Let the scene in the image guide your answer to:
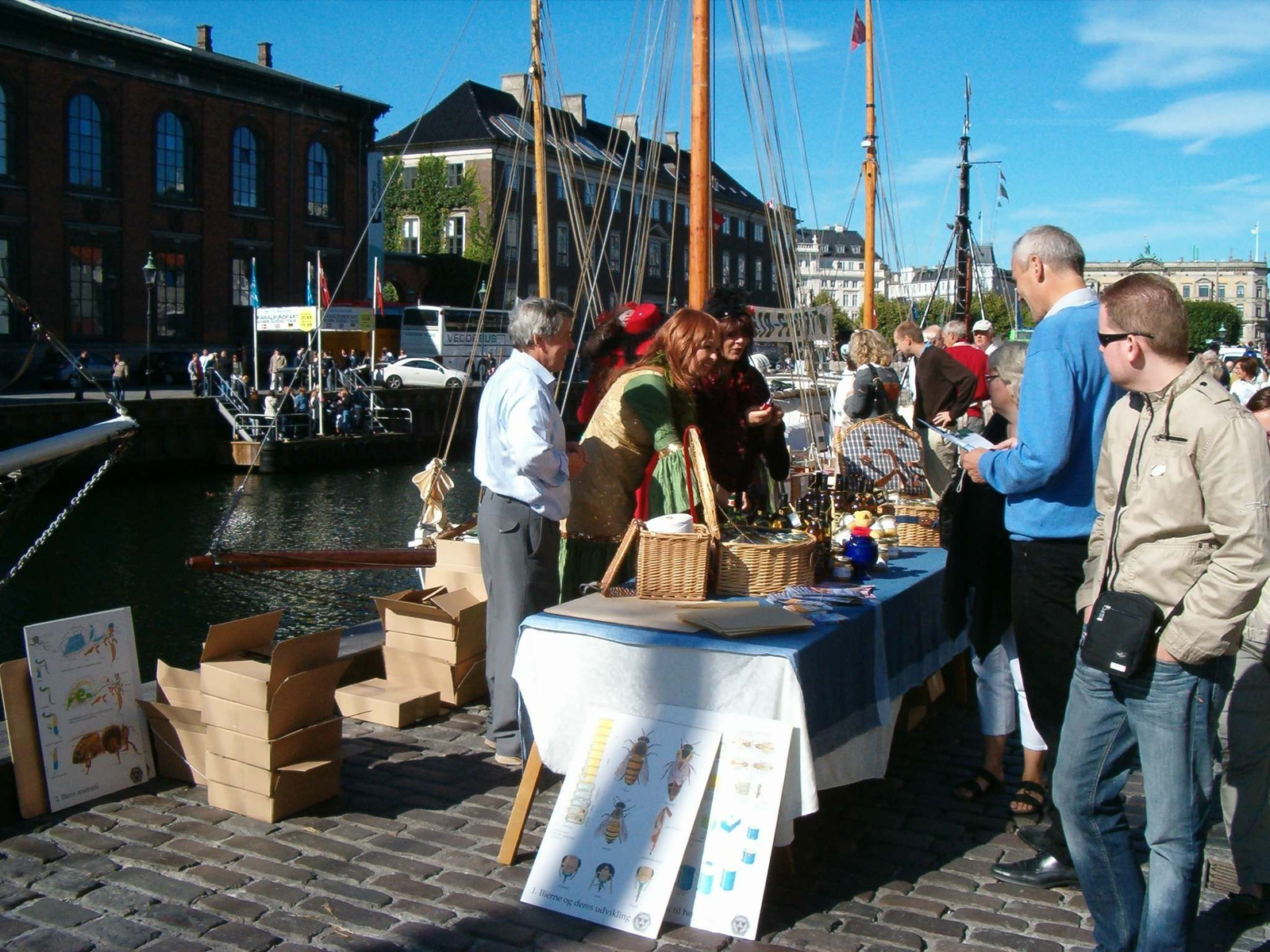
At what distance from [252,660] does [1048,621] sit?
3.04m

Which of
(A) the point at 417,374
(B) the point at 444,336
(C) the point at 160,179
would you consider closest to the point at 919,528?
(A) the point at 417,374

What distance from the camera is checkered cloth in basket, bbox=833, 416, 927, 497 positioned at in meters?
6.64

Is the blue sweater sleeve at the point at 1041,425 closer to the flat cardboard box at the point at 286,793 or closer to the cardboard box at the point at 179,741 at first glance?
the flat cardboard box at the point at 286,793

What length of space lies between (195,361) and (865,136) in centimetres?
1839

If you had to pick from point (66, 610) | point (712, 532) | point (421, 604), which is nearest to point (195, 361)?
point (66, 610)

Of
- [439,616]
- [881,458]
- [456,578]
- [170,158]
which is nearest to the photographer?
[439,616]

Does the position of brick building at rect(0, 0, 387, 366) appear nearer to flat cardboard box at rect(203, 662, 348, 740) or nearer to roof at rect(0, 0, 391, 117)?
roof at rect(0, 0, 391, 117)

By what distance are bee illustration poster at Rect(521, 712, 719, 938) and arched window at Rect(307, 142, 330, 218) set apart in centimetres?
4474

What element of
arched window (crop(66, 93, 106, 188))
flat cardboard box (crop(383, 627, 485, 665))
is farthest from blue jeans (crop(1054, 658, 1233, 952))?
arched window (crop(66, 93, 106, 188))

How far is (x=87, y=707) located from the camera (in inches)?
177

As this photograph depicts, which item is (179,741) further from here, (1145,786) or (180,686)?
(1145,786)

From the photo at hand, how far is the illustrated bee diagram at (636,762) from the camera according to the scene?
3.54 metres

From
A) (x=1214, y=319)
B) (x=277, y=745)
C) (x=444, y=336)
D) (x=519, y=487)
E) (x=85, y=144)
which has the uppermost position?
(x=85, y=144)

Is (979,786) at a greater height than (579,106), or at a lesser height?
lesser
